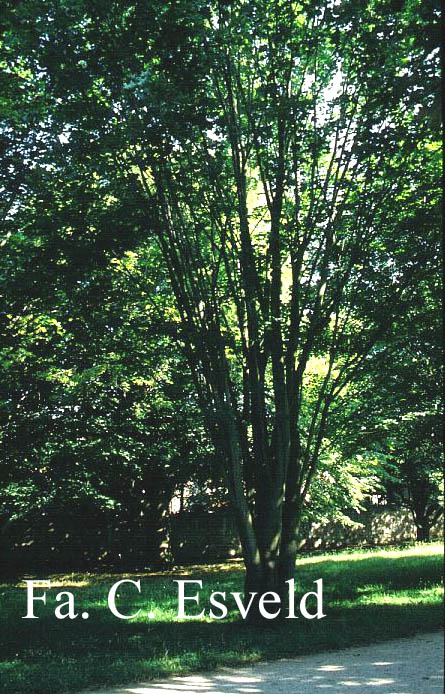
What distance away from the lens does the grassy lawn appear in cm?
680

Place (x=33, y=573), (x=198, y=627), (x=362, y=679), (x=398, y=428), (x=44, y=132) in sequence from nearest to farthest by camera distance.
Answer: (x=362, y=679) < (x=198, y=627) < (x=44, y=132) < (x=398, y=428) < (x=33, y=573)

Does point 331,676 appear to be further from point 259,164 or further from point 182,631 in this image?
point 259,164

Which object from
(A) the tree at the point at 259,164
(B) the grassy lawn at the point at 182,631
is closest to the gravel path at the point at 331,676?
(B) the grassy lawn at the point at 182,631

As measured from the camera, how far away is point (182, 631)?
28.6 feet

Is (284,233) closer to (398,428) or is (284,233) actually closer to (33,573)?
(398,428)

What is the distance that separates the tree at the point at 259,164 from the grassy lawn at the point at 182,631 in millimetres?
1218

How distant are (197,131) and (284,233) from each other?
206 centimetres

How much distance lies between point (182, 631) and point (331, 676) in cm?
283

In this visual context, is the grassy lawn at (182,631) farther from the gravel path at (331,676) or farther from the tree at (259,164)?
the tree at (259,164)

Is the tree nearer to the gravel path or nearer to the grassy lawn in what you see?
the grassy lawn

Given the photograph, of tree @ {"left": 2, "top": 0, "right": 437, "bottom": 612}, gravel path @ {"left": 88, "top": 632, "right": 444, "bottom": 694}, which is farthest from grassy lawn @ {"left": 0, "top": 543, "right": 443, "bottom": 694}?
tree @ {"left": 2, "top": 0, "right": 437, "bottom": 612}

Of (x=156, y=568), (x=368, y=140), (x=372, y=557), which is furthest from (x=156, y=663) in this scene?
(x=156, y=568)

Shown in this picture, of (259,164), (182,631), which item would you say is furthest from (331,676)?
(259,164)

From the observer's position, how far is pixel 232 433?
9.20m
